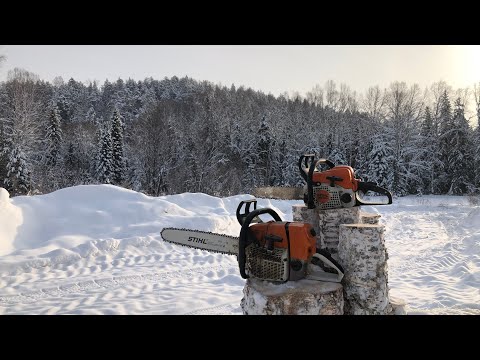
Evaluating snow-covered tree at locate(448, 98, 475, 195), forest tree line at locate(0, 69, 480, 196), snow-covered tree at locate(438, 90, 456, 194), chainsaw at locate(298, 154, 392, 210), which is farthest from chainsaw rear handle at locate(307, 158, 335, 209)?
snow-covered tree at locate(438, 90, 456, 194)

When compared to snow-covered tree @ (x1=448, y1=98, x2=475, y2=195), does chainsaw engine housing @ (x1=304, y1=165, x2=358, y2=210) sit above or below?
below

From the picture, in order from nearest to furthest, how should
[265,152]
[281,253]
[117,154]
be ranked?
[281,253] < [117,154] < [265,152]

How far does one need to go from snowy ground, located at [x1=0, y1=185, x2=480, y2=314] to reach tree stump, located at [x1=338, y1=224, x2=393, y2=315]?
1011mm

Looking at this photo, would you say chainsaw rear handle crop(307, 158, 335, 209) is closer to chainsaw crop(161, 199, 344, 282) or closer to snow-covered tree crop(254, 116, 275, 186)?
chainsaw crop(161, 199, 344, 282)

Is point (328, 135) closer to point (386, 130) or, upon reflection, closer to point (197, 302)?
point (386, 130)

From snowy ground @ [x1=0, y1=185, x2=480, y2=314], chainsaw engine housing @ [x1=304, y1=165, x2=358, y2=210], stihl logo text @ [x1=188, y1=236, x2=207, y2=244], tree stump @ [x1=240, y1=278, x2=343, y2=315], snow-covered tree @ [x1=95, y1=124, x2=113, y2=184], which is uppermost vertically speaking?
snow-covered tree @ [x1=95, y1=124, x2=113, y2=184]

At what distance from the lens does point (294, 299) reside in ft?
8.32

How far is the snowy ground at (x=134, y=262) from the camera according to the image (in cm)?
440

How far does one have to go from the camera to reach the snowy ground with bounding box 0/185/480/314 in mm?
4402

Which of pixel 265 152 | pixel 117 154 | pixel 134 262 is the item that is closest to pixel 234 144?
pixel 265 152

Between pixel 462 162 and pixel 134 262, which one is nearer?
pixel 134 262

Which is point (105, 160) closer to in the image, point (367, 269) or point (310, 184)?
point (310, 184)

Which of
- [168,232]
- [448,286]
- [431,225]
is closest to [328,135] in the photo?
[431,225]

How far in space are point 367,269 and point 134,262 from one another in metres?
4.57
